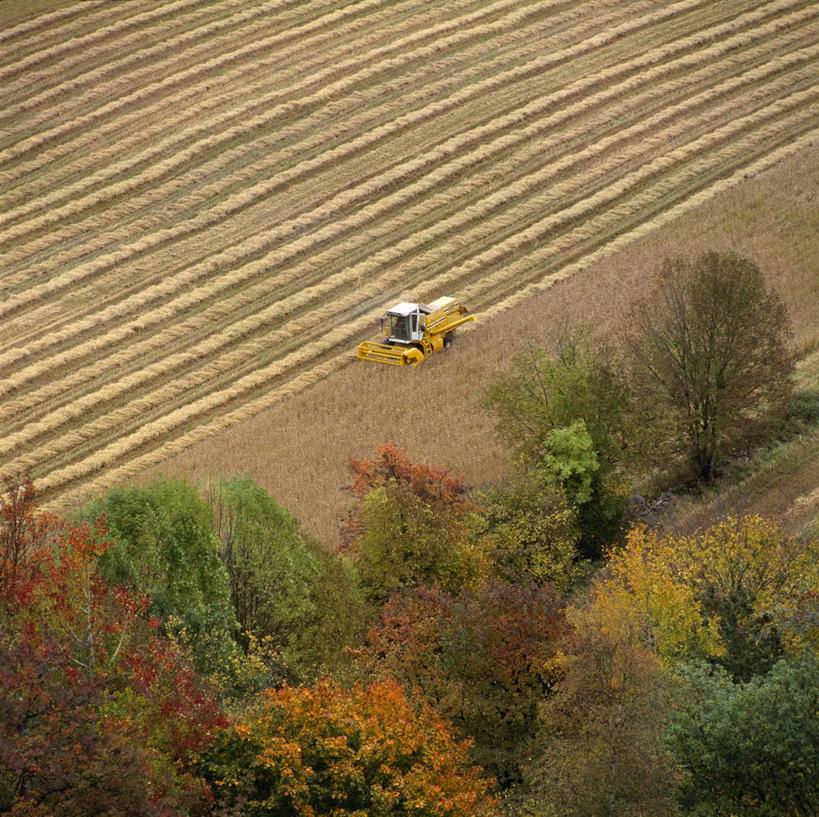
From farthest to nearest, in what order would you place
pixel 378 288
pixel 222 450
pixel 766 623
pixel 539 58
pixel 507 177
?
pixel 539 58 → pixel 507 177 → pixel 378 288 → pixel 222 450 → pixel 766 623

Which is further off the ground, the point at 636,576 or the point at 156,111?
the point at 156,111

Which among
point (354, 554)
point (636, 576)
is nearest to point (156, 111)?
point (354, 554)

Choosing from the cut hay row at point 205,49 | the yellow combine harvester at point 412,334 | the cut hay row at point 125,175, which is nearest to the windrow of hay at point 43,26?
the cut hay row at point 205,49

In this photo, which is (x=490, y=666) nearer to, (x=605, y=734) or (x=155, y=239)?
(x=605, y=734)

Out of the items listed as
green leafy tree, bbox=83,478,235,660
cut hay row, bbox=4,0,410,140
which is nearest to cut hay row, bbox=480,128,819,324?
cut hay row, bbox=4,0,410,140

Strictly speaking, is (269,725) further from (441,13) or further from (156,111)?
(441,13)

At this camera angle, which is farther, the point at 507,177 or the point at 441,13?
the point at 441,13
